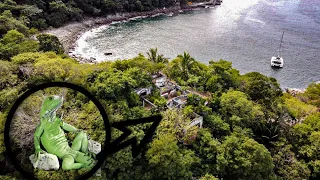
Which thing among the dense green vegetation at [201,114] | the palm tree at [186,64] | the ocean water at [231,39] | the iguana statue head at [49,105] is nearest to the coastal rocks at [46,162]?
the iguana statue head at [49,105]

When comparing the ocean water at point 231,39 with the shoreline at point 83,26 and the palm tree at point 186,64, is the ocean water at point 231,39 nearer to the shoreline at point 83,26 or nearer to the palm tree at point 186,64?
the shoreline at point 83,26

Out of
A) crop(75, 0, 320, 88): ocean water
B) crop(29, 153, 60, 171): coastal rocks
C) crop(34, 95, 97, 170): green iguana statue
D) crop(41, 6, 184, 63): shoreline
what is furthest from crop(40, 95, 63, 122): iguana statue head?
crop(75, 0, 320, 88): ocean water

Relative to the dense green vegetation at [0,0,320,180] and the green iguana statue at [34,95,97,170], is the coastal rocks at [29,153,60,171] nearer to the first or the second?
the green iguana statue at [34,95,97,170]

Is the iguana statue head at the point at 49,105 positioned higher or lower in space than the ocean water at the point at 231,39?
higher

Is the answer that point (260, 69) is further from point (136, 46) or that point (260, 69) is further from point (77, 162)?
point (77, 162)

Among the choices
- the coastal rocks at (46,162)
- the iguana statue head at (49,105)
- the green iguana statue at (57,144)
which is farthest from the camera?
the coastal rocks at (46,162)

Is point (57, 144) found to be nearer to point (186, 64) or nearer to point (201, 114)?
point (201, 114)
